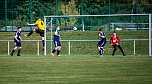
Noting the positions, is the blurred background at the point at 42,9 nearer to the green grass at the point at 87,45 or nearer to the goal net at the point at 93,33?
the goal net at the point at 93,33

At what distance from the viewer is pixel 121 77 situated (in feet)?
54.3

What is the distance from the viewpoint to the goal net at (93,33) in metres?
36.6

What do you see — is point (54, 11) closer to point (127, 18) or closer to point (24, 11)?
point (24, 11)

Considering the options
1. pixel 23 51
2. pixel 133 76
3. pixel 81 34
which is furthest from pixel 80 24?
pixel 133 76

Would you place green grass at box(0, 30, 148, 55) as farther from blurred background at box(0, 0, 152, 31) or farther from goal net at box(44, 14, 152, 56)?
blurred background at box(0, 0, 152, 31)

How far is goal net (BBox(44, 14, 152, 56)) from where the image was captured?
1441 inches

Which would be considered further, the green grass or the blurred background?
the blurred background

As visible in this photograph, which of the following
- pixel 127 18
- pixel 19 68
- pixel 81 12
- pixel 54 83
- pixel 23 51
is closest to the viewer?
pixel 54 83

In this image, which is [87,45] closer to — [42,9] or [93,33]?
[93,33]

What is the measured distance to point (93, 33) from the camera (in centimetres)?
4009

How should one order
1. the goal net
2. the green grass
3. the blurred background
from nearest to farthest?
the goal net
the green grass
the blurred background

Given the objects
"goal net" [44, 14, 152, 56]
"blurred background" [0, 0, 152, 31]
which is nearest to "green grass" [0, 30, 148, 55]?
"goal net" [44, 14, 152, 56]

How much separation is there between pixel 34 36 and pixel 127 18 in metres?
7.20

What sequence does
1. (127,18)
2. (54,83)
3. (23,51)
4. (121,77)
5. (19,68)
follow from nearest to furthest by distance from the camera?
(54,83) < (121,77) < (19,68) < (23,51) < (127,18)
